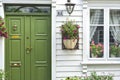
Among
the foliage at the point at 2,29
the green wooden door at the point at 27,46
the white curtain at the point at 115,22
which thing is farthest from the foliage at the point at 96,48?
the foliage at the point at 2,29

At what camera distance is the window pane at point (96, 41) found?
8836 mm

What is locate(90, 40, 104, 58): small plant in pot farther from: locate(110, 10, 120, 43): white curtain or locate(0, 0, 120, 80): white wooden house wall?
locate(110, 10, 120, 43): white curtain

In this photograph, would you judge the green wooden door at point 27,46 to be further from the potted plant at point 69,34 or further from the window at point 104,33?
the window at point 104,33

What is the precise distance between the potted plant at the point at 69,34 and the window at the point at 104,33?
61 centimetres

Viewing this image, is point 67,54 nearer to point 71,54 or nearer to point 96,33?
point 71,54

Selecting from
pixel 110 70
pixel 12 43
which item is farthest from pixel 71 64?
pixel 12 43

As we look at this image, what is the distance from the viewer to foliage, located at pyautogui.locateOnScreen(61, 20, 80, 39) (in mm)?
8367

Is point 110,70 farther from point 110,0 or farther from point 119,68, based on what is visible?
point 110,0

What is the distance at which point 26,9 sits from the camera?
8844 millimetres

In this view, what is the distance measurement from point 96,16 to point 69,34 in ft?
3.59

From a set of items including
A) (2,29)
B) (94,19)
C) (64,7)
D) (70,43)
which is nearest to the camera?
(2,29)

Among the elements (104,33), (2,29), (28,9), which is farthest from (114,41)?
(2,29)

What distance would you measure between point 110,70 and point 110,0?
2013 millimetres

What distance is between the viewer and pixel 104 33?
8.82 m
